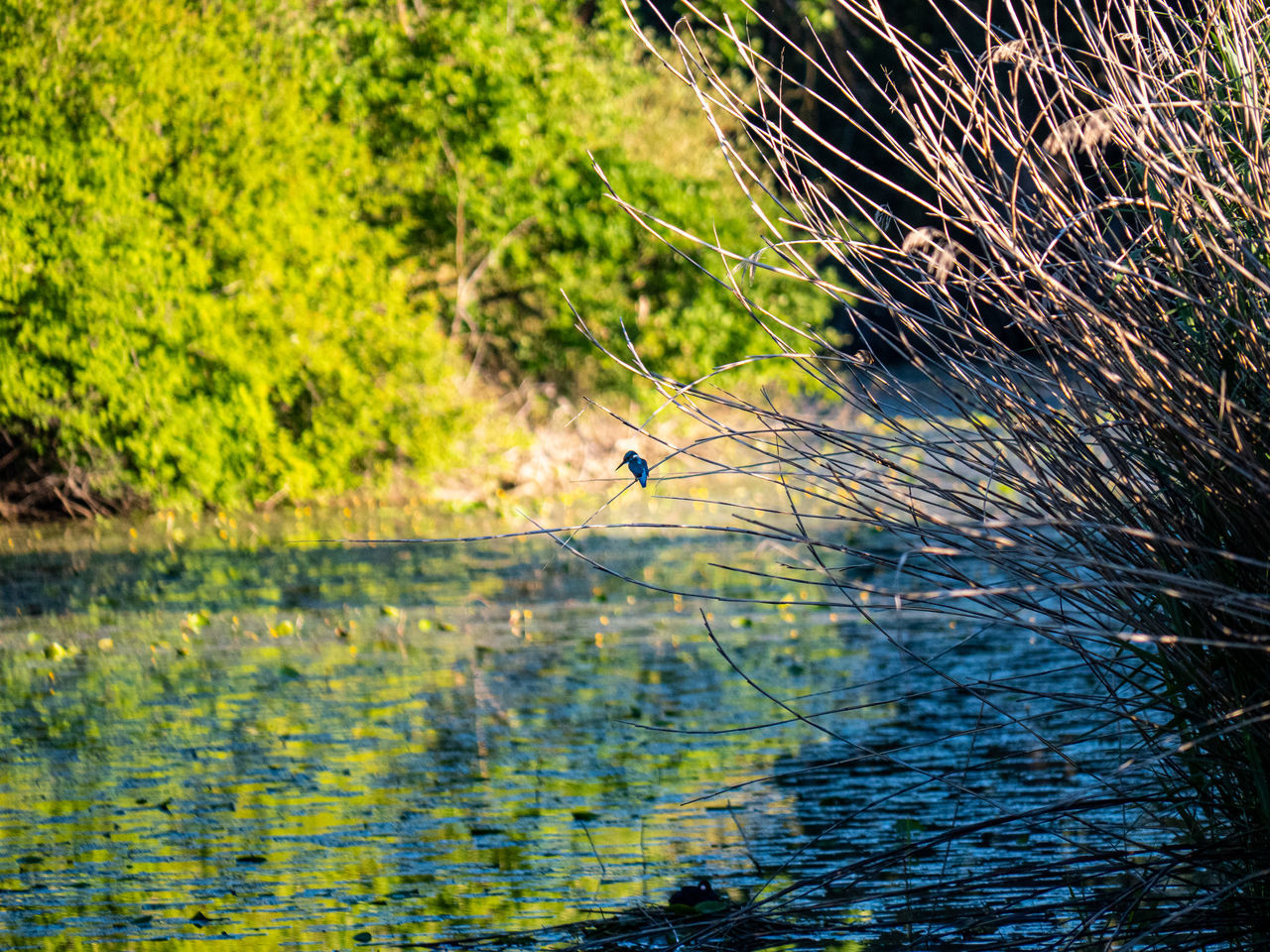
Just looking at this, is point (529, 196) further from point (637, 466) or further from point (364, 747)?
point (637, 466)

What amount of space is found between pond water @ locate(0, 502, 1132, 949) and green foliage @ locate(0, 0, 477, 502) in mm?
2113

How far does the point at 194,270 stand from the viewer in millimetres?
12930

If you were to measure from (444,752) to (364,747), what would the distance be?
13.6 inches

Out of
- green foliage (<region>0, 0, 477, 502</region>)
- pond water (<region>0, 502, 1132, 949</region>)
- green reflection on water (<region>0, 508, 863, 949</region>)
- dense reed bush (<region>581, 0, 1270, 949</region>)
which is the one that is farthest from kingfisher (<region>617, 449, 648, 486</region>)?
green foliage (<region>0, 0, 477, 502</region>)

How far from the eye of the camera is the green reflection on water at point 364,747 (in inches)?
181

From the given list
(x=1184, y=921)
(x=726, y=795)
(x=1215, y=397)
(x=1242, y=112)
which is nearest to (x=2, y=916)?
(x=726, y=795)

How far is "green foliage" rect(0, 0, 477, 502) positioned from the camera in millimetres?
12234

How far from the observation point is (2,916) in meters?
4.36

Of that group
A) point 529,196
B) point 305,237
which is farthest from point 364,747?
point 529,196

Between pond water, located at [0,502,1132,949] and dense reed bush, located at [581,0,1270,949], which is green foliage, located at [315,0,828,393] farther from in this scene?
dense reed bush, located at [581,0,1270,949]

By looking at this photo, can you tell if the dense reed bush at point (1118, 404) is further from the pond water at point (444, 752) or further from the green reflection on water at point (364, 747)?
the green reflection on water at point (364, 747)

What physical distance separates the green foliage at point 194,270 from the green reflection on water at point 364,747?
6.23 feet

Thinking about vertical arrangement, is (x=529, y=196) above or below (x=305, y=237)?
above

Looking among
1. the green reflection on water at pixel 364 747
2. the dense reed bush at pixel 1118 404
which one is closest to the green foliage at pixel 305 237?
the green reflection on water at pixel 364 747
